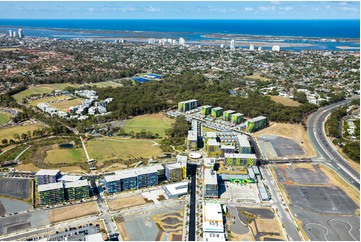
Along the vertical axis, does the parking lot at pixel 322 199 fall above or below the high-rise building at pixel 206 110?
below

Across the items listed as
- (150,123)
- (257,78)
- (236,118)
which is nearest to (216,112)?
Result: (236,118)

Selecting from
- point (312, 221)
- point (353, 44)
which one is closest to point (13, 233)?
point (312, 221)

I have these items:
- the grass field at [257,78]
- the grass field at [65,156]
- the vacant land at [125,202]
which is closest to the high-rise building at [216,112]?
the grass field at [65,156]

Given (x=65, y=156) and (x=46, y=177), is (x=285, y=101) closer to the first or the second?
(x=65, y=156)

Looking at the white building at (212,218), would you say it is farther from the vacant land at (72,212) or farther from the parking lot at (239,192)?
the vacant land at (72,212)

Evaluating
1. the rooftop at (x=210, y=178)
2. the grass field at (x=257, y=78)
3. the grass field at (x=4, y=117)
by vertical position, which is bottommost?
the grass field at (x=4, y=117)

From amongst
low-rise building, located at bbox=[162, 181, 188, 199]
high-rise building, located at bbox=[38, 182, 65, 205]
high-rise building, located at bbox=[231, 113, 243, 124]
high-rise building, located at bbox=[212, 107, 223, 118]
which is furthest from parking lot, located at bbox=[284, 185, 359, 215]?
high-rise building, located at bbox=[212, 107, 223, 118]
